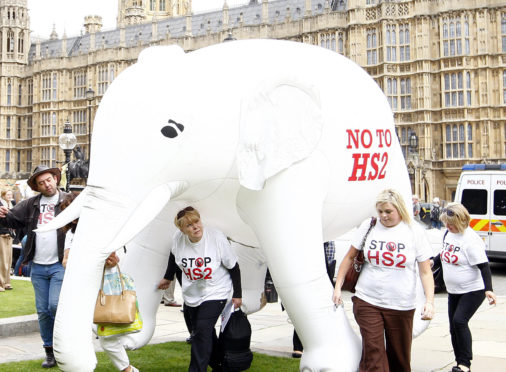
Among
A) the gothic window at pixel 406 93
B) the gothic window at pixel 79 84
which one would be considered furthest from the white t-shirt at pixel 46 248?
the gothic window at pixel 79 84

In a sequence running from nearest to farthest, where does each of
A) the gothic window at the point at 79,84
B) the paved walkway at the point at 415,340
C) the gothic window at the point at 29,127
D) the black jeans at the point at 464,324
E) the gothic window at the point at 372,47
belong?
the black jeans at the point at 464,324 → the paved walkway at the point at 415,340 → the gothic window at the point at 372,47 → the gothic window at the point at 79,84 → the gothic window at the point at 29,127

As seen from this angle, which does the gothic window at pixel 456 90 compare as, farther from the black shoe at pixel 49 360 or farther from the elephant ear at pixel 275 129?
the black shoe at pixel 49 360

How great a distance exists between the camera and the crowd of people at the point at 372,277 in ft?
13.2

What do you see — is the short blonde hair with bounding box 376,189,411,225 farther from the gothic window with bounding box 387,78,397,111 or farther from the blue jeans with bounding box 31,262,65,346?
the gothic window with bounding box 387,78,397,111

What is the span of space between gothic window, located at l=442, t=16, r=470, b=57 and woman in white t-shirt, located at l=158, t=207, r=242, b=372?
29.7 metres

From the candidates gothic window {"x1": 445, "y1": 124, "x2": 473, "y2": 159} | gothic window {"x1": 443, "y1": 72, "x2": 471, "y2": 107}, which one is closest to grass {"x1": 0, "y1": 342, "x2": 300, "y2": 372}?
gothic window {"x1": 445, "y1": 124, "x2": 473, "y2": 159}

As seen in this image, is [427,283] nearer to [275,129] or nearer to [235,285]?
[235,285]

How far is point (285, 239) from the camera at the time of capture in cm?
405

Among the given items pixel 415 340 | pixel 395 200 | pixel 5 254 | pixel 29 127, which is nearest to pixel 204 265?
pixel 395 200

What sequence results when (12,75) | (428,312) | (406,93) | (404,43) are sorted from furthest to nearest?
(12,75) → (406,93) → (404,43) → (428,312)

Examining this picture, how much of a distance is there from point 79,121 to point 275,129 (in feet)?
149

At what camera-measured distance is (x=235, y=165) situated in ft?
13.3

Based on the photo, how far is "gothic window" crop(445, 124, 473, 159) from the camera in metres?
31.1

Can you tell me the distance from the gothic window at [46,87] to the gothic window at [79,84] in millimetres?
2100
